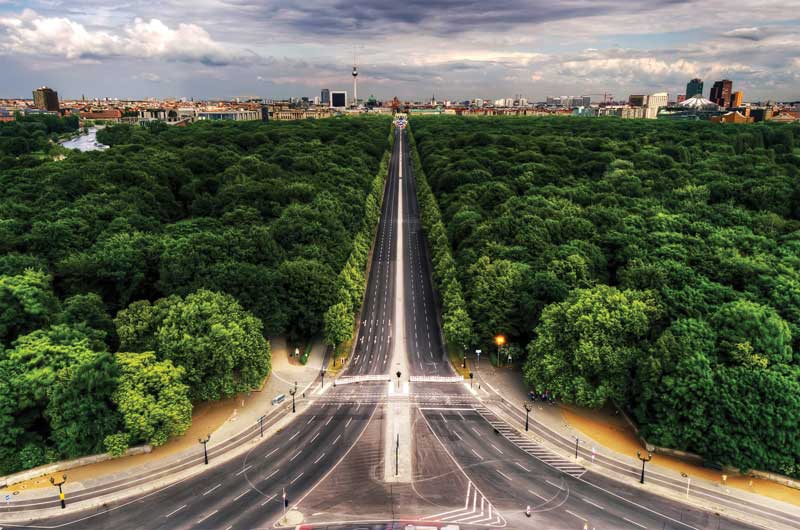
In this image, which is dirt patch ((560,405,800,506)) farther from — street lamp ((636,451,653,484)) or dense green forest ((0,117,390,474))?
dense green forest ((0,117,390,474))

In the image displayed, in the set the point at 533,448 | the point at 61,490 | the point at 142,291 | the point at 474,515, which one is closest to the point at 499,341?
the point at 533,448

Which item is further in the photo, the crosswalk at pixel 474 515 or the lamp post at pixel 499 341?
the lamp post at pixel 499 341

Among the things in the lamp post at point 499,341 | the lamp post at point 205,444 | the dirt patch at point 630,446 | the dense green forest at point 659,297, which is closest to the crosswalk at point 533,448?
the dirt patch at point 630,446

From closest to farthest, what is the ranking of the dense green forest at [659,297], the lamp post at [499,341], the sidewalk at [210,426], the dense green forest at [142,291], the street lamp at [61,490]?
the street lamp at [61,490] < the sidewalk at [210,426] < the dense green forest at [142,291] < the dense green forest at [659,297] < the lamp post at [499,341]

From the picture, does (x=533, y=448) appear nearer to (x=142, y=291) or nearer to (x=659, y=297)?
(x=659, y=297)

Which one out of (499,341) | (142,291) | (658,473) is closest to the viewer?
(658,473)

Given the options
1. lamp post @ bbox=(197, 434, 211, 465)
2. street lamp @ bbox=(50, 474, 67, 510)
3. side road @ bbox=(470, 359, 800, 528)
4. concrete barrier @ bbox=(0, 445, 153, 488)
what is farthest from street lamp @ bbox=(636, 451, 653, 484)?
street lamp @ bbox=(50, 474, 67, 510)

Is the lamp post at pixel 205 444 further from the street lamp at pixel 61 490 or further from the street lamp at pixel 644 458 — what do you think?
the street lamp at pixel 644 458
